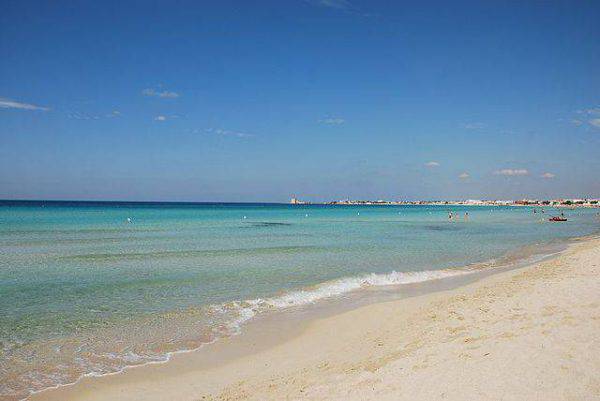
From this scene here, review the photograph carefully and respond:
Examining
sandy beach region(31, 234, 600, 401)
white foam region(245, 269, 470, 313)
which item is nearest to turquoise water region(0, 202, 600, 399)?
white foam region(245, 269, 470, 313)

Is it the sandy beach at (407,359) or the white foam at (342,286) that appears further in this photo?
the white foam at (342,286)

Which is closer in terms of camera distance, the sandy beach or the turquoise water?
the sandy beach

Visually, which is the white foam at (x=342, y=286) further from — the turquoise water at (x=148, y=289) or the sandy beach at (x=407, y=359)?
the sandy beach at (x=407, y=359)

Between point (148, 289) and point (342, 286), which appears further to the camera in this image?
point (342, 286)

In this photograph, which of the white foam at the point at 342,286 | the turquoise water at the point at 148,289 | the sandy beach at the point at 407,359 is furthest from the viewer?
the white foam at the point at 342,286

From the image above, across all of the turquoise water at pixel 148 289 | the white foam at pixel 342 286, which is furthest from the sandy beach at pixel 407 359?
the white foam at pixel 342 286

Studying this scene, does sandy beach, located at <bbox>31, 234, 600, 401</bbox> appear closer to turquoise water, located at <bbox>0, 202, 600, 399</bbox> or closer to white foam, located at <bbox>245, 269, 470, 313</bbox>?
turquoise water, located at <bbox>0, 202, 600, 399</bbox>

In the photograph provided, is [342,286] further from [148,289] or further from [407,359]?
[407,359]

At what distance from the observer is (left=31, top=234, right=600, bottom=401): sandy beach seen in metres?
5.38

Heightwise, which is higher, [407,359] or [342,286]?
[407,359]

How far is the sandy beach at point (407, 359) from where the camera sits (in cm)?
538

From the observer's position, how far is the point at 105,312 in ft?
36.5

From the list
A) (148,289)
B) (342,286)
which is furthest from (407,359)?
(148,289)

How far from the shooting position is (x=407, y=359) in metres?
6.56
